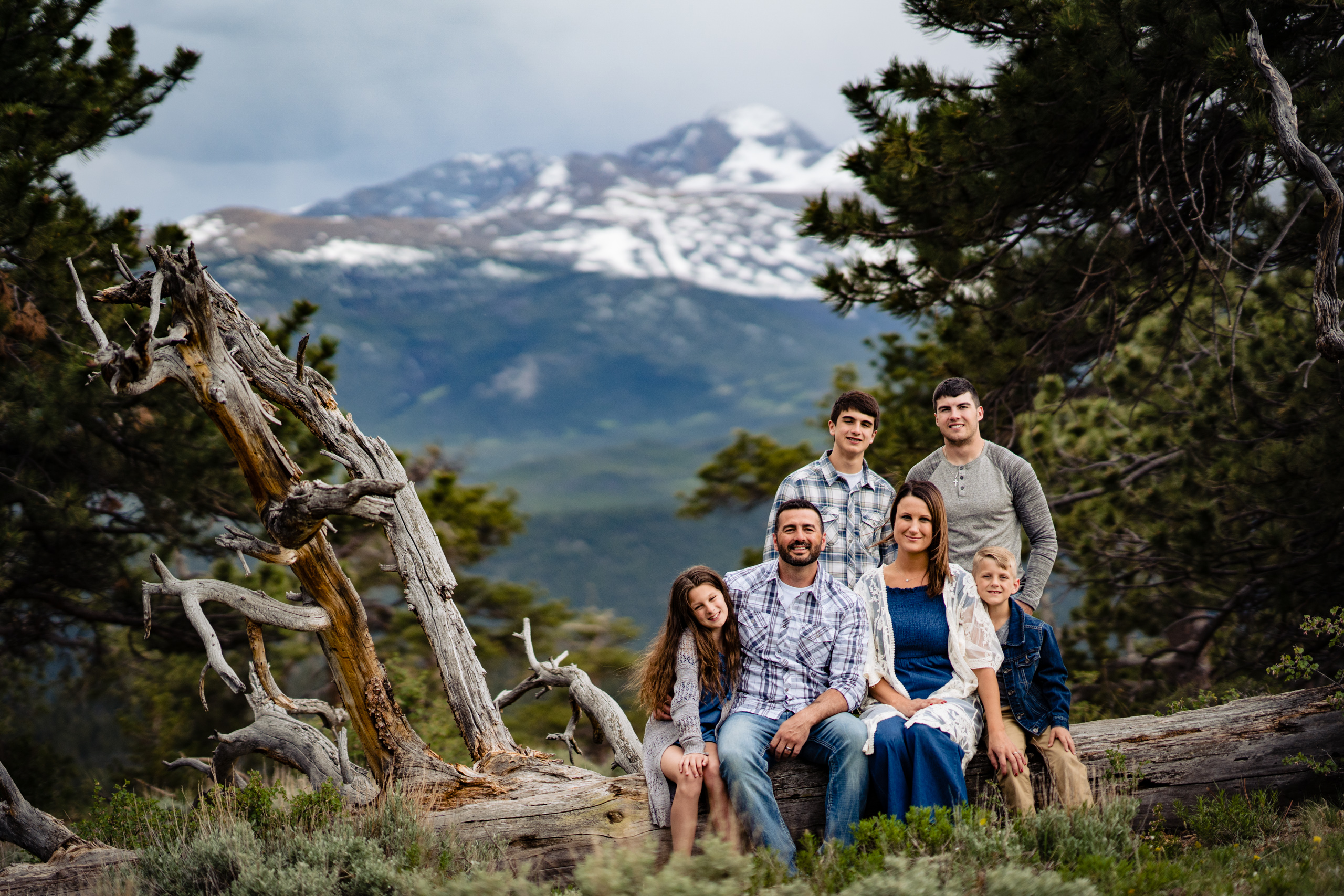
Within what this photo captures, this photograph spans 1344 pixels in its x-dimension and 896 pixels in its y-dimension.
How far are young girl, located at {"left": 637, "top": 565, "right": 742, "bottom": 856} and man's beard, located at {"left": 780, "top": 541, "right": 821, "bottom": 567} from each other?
A: 0.31 m

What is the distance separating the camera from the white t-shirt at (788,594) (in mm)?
4363

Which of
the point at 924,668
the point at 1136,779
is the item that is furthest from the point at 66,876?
the point at 1136,779

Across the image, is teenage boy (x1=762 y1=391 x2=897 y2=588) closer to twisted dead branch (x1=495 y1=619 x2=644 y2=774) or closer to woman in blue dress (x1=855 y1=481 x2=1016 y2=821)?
woman in blue dress (x1=855 y1=481 x2=1016 y2=821)

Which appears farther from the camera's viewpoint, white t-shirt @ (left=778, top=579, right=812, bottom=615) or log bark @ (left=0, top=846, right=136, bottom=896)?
log bark @ (left=0, top=846, right=136, bottom=896)

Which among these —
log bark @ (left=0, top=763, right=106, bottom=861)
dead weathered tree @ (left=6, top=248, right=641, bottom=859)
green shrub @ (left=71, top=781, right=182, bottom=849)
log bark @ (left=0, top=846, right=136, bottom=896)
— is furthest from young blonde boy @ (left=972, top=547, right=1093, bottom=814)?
log bark @ (left=0, top=763, right=106, bottom=861)

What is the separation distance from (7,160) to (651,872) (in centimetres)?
752

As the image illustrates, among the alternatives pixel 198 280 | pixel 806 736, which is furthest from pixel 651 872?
pixel 198 280

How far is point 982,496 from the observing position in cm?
459

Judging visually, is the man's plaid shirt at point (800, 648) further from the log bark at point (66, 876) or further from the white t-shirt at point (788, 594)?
the log bark at point (66, 876)

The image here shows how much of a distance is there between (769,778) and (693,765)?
367 millimetres

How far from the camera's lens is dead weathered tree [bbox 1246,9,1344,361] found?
4.81 meters

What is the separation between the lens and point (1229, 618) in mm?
10094

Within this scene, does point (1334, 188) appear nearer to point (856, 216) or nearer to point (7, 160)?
point (856, 216)

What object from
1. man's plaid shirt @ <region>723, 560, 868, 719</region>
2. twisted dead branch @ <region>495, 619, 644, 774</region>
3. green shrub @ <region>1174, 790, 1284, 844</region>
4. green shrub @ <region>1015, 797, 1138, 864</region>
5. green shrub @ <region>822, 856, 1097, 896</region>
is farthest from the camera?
twisted dead branch @ <region>495, 619, 644, 774</region>
